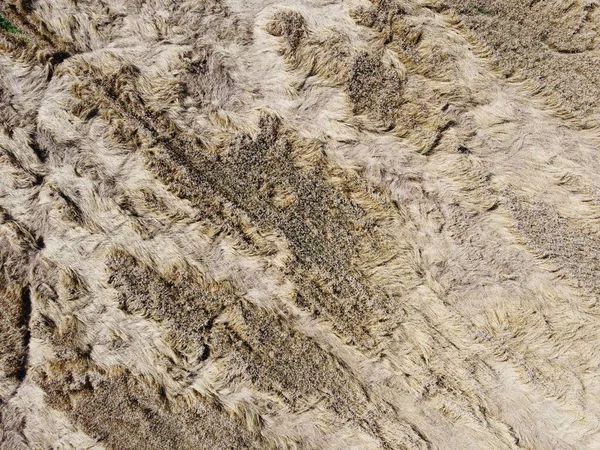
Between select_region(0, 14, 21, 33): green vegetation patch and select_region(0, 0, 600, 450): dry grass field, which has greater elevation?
select_region(0, 14, 21, 33): green vegetation patch

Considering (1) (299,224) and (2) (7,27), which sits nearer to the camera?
(2) (7,27)

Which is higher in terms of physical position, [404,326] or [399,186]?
[399,186]

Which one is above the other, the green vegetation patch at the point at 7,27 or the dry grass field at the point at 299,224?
the green vegetation patch at the point at 7,27

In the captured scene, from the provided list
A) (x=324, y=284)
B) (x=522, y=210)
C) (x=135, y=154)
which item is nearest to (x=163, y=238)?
(x=135, y=154)

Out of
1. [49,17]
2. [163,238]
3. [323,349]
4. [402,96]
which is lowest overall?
[323,349]

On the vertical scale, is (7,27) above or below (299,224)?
above

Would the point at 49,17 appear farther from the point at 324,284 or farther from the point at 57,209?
the point at 324,284

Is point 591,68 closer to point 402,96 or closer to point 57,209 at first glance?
point 402,96

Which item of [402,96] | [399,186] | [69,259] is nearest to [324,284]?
[399,186]
